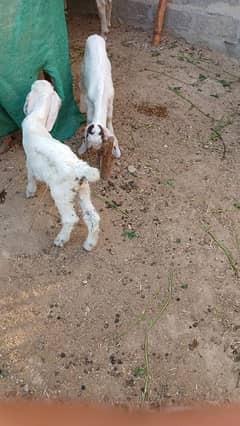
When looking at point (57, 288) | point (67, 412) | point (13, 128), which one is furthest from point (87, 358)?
point (13, 128)

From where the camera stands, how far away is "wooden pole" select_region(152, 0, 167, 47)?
6797 mm

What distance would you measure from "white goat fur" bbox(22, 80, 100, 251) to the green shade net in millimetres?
453

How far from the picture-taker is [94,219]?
159 inches

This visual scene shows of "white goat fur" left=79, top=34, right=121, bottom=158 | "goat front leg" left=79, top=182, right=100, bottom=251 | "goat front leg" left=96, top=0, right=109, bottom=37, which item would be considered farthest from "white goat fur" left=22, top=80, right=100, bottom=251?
"goat front leg" left=96, top=0, right=109, bottom=37

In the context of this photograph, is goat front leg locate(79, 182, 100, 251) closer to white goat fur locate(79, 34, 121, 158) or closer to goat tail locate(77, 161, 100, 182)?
goat tail locate(77, 161, 100, 182)

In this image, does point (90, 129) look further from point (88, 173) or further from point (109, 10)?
point (109, 10)

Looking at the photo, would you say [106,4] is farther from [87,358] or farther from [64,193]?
[87,358]

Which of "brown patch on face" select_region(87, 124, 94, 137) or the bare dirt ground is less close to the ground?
"brown patch on face" select_region(87, 124, 94, 137)

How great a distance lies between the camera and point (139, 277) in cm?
412

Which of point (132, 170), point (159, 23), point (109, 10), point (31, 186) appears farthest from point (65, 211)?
point (109, 10)

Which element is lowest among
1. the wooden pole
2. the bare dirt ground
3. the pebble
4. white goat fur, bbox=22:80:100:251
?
the bare dirt ground

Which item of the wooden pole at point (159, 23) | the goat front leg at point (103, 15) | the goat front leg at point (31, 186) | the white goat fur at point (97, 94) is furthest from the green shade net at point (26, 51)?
the wooden pole at point (159, 23)

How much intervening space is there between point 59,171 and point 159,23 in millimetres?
3901

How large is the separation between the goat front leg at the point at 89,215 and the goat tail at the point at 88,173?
5.6 inches
